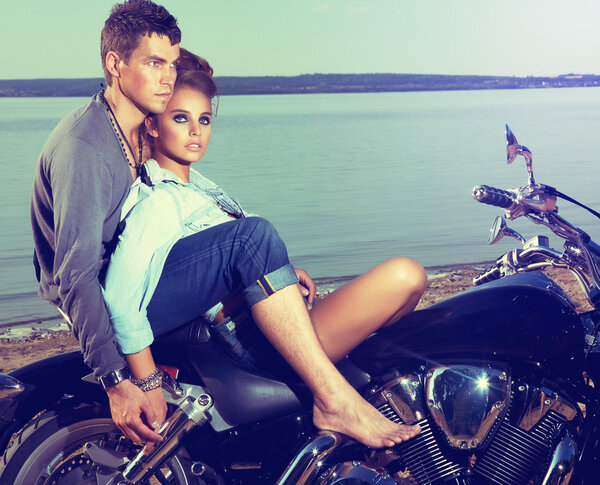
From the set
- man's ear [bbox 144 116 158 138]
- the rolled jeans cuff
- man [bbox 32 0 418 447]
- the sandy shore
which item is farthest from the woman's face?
the sandy shore

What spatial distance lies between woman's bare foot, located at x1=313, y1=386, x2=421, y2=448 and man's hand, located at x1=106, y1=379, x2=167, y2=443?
47 cm

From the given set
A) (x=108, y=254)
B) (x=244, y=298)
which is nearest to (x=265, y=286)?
(x=244, y=298)

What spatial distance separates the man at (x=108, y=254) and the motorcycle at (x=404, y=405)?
0.09m

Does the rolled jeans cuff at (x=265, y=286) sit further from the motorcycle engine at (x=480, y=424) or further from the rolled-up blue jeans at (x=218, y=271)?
the motorcycle engine at (x=480, y=424)

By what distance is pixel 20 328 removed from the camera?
5406mm

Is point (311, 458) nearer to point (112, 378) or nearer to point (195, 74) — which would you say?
point (112, 378)

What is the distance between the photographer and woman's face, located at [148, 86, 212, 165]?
2373 millimetres

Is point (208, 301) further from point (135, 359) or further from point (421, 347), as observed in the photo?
point (421, 347)

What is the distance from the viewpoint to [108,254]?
217 centimetres

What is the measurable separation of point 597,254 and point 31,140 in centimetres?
2436

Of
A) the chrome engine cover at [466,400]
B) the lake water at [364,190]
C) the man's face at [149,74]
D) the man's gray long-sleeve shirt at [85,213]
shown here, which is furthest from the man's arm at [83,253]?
the lake water at [364,190]

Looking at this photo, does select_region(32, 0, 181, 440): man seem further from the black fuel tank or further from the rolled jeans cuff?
the black fuel tank

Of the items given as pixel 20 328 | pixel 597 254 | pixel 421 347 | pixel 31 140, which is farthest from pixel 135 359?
pixel 31 140

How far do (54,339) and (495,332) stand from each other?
3720 millimetres
